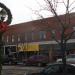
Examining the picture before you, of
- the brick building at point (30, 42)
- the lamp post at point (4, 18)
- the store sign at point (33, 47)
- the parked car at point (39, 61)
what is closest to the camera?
the lamp post at point (4, 18)

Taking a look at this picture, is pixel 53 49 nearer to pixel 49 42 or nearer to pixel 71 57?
pixel 49 42

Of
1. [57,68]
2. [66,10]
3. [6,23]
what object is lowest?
[57,68]

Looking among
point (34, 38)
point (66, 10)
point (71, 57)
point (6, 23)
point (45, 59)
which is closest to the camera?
point (6, 23)

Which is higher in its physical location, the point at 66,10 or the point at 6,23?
the point at 66,10

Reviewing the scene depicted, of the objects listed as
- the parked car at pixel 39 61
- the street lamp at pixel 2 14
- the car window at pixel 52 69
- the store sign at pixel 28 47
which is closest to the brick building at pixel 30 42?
the store sign at pixel 28 47

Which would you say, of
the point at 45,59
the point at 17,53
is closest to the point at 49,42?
the point at 17,53

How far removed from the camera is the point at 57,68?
2130cm

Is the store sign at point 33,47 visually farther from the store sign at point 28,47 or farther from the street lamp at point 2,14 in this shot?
the street lamp at point 2,14

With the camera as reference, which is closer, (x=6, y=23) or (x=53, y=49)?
(x=6, y=23)

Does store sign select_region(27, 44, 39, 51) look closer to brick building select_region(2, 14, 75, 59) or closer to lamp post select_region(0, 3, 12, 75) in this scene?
brick building select_region(2, 14, 75, 59)

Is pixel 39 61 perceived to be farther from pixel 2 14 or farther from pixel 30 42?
pixel 2 14

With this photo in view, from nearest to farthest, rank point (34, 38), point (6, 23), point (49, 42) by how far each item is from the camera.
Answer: point (6, 23) < point (49, 42) < point (34, 38)

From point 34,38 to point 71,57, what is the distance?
26.2 m

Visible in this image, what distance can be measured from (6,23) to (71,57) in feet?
106
